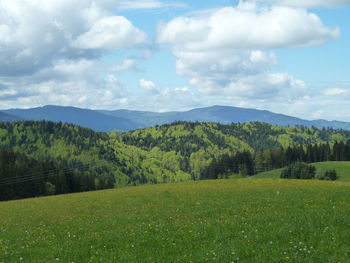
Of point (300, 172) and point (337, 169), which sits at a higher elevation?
point (337, 169)

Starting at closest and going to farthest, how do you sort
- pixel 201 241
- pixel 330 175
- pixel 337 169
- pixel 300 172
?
pixel 201 241
pixel 330 175
pixel 337 169
pixel 300 172

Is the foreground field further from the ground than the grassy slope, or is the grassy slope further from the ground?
the foreground field

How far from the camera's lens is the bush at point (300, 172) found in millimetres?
135125

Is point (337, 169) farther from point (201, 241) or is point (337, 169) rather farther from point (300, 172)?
point (201, 241)

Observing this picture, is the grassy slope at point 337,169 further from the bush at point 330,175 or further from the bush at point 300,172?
the bush at point 300,172

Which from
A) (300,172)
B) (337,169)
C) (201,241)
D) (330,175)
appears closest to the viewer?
(201,241)

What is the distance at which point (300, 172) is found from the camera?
137375mm

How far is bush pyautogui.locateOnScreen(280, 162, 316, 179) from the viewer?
135 meters

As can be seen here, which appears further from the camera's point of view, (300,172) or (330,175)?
(300,172)

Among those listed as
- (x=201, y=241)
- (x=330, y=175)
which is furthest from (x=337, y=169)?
(x=201, y=241)

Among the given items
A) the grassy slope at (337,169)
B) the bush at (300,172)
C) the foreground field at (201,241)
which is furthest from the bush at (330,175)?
the foreground field at (201,241)

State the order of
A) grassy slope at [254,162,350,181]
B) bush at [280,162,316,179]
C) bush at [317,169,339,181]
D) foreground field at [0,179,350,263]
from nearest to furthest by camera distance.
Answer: foreground field at [0,179,350,263], bush at [317,169,339,181], grassy slope at [254,162,350,181], bush at [280,162,316,179]

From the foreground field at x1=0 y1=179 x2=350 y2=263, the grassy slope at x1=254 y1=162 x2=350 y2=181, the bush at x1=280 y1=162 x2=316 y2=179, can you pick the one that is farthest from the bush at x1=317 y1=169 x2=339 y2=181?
the foreground field at x1=0 y1=179 x2=350 y2=263

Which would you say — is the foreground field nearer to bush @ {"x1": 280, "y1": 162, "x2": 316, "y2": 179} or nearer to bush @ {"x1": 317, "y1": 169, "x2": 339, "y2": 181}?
bush @ {"x1": 317, "y1": 169, "x2": 339, "y2": 181}
